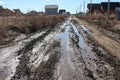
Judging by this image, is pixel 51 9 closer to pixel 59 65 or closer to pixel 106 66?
pixel 59 65

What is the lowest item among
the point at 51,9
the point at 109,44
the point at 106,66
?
the point at 51,9

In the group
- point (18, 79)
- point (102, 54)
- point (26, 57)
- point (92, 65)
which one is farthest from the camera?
point (102, 54)

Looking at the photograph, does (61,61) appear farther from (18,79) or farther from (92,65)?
(18,79)

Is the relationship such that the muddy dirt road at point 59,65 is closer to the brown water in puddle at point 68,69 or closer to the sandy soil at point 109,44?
the brown water in puddle at point 68,69

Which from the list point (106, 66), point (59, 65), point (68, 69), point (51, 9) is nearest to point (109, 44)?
point (106, 66)

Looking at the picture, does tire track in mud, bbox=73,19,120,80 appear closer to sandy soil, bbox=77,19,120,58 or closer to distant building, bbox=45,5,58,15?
sandy soil, bbox=77,19,120,58

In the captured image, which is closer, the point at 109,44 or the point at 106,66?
the point at 106,66

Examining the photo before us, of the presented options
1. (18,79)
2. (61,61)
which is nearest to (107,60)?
(61,61)

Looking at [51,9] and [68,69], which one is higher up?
[68,69]

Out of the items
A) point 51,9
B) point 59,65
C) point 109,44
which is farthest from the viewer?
point 51,9

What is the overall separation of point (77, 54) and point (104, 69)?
3483 millimetres

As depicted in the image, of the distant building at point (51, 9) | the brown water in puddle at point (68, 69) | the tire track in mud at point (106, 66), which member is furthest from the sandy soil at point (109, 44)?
the distant building at point (51, 9)

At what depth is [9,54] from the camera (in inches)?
521

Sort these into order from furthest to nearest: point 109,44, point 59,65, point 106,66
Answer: point 109,44 < point 59,65 < point 106,66
